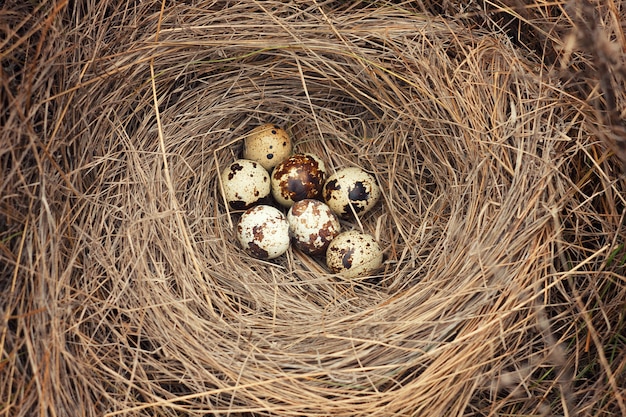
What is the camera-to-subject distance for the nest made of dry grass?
6.16 feet

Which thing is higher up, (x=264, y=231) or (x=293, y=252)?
(x=264, y=231)

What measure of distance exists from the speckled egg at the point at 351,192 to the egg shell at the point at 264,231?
248 mm

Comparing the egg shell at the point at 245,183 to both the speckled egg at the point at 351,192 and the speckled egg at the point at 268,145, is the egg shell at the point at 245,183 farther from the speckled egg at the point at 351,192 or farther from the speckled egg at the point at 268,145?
the speckled egg at the point at 351,192

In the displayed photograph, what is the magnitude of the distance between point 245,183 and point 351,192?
18.1 inches

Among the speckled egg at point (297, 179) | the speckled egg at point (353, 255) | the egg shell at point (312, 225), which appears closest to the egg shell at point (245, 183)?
the speckled egg at point (297, 179)

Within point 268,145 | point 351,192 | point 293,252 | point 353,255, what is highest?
point 268,145

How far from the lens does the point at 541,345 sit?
202cm

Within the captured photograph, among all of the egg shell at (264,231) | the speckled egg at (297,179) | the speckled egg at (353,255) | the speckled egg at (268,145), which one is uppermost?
the speckled egg at (268,145)

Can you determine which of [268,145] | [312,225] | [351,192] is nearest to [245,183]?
[268,145]

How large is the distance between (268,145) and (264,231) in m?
0.42

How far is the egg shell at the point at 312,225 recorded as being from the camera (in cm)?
241

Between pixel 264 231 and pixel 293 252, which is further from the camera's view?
pixel 293 252

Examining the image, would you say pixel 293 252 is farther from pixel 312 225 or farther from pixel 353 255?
pixel 353 255

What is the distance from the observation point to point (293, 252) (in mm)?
2541
